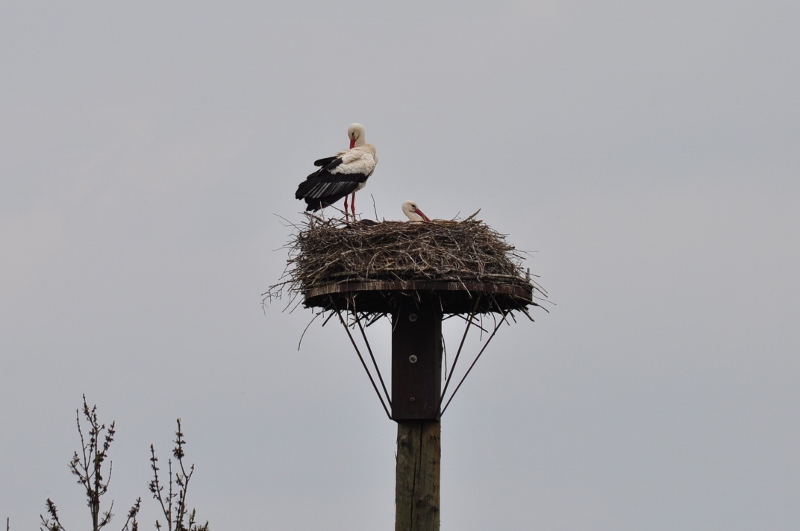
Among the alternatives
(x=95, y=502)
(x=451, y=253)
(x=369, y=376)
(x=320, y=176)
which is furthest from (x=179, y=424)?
(x=320, y=176)

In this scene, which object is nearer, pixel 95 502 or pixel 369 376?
pixel 95 502

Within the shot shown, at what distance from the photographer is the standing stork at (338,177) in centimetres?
1184

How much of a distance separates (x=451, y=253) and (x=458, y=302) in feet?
1.65

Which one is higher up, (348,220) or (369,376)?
(348,220)

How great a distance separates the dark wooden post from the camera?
8867 mm

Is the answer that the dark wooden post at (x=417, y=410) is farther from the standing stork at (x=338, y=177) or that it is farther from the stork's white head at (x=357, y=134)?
the stork's white head at (x=357, y=134)

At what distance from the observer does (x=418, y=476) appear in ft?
29.2

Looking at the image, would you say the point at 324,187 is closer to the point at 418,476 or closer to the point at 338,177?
the point at 338,177

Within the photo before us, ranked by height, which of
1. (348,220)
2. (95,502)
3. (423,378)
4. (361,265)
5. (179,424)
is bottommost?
(95,502)

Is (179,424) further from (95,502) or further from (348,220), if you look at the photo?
(348,220)

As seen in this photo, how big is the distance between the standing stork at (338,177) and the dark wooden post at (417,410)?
7.93 ft

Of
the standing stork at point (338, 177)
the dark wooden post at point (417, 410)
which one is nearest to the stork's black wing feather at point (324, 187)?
the standing stork at point (338, 177)

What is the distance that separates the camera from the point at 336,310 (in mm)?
9594

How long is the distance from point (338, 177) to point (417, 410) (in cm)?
353
